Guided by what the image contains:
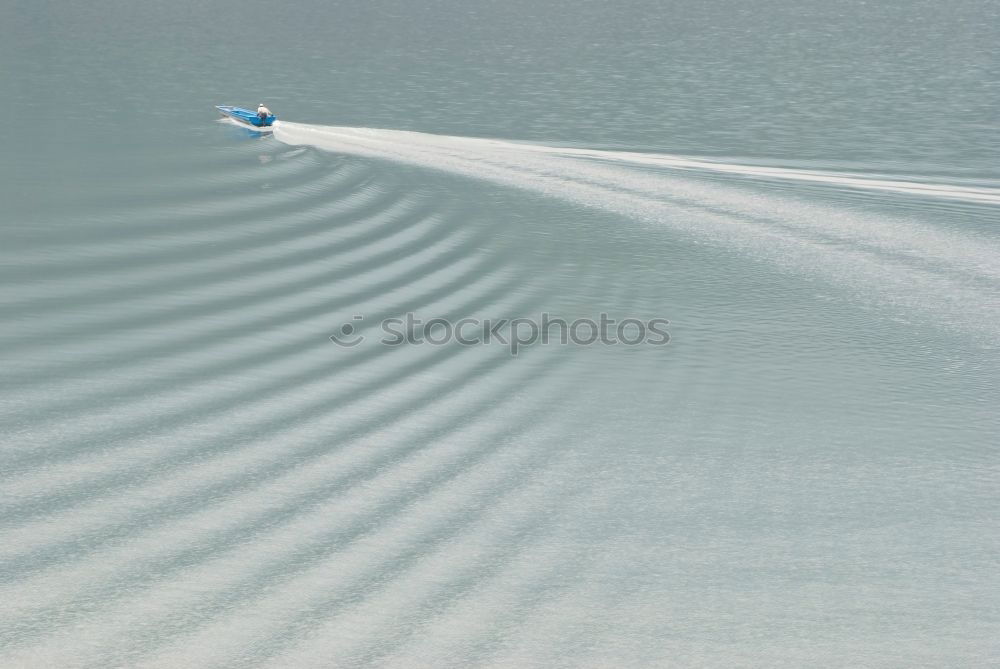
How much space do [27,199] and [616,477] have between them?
7189 millimetres

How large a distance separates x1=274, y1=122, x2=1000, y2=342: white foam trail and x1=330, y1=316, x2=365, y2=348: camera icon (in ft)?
12.4

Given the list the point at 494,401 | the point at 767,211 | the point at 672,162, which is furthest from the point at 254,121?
the point at 494,401

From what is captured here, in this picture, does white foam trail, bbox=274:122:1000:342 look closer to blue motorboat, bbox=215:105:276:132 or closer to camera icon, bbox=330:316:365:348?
blue motorboat, bbox=215:105:276:132

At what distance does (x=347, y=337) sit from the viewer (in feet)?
23.3

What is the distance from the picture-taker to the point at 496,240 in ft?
31.8

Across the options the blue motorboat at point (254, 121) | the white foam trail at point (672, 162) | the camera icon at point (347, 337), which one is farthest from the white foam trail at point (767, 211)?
the camera icon at point (347, 337)

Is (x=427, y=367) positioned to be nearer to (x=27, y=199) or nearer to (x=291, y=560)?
(x=291, y=560)

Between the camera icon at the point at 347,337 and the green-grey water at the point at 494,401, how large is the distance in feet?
0.25

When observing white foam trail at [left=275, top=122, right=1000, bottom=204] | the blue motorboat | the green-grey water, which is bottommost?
the green-grey water

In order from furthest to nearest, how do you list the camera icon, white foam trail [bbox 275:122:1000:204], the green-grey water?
white foam trail [bbox 275:122:1000:204], the camera icon, the green-grey water

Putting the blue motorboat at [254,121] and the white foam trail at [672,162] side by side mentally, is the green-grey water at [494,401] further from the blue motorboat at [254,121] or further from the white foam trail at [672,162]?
the blue motorboat at [254,121]

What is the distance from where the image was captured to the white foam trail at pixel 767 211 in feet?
28.4

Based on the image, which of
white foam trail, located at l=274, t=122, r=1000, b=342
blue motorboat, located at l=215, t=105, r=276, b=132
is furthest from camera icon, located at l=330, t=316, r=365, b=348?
blue motorboat, located at l=215, t=105, r=276, b=132

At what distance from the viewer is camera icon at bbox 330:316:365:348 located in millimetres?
7000
